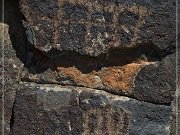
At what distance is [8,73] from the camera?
5.64ft

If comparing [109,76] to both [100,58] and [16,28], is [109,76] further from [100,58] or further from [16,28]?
[16,28]

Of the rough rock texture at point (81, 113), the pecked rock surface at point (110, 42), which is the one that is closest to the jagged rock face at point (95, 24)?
the pecked rock surface at point (110, 42)

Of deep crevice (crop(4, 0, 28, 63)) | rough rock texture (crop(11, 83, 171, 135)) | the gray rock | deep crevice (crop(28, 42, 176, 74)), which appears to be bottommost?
rough rock texture (crop(11, 83, 171, 135))

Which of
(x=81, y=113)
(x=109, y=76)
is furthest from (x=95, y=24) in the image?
(x=81, y=113)

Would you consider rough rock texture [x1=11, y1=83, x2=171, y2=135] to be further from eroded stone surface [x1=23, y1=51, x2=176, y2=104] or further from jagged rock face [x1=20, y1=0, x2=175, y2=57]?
jagged rock face [x1=20, y1=0, x2=175, y2=57]

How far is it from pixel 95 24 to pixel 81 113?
284 mm

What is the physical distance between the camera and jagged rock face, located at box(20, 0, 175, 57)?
1.61 m

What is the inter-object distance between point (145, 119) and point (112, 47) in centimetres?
25

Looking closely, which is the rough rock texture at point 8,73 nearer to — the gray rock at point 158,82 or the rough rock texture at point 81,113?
the rough rock texture at point 81,113

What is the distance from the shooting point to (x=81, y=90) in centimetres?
171

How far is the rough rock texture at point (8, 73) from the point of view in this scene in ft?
5.64

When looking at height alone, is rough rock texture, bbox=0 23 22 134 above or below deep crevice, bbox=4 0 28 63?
below

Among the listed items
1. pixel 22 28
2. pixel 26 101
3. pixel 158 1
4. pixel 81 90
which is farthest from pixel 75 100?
pixel 158 1

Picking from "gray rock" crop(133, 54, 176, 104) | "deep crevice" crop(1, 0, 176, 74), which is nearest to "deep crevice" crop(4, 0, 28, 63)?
"deep crevice" crop(1, 0, 176, 74)
